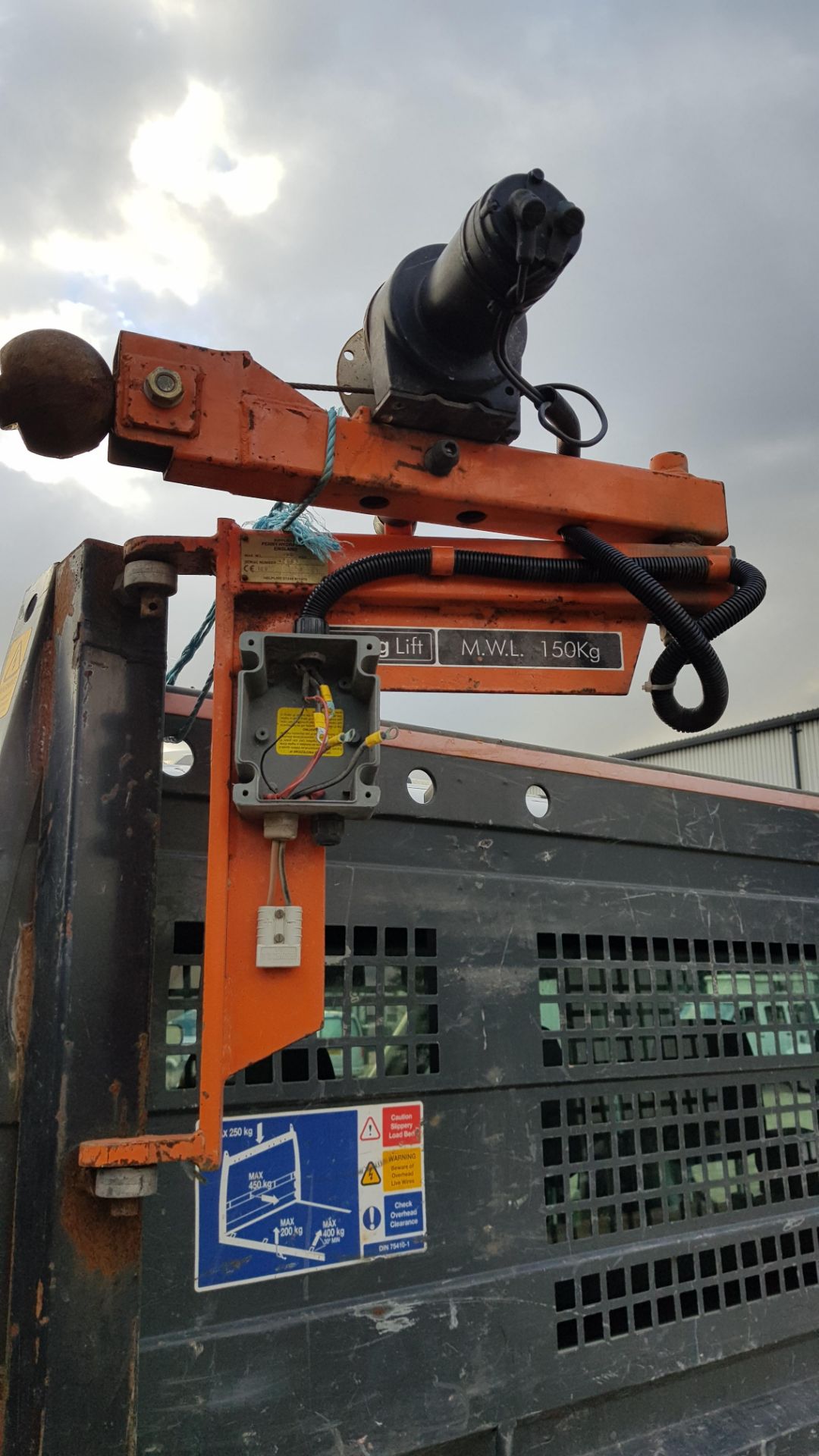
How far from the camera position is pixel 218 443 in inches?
63.0

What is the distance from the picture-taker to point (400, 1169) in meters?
1.74

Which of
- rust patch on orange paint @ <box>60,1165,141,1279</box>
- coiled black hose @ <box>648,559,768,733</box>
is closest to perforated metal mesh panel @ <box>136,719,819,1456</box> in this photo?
rust patch on orange paint @ <box>60,1165,141,1279</box>

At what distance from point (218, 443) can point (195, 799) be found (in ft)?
1.99

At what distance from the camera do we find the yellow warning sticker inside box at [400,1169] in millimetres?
1729

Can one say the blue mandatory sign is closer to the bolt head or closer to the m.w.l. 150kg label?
the m.w.l. 150kg label

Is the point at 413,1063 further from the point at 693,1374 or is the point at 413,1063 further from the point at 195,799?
the point at 693,1374

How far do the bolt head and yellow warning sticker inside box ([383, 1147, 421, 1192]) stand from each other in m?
1.34

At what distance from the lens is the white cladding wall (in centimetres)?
1187

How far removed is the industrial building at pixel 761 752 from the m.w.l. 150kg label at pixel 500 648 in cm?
938

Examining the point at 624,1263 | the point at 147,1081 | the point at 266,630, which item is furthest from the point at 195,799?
the point at 624,1263

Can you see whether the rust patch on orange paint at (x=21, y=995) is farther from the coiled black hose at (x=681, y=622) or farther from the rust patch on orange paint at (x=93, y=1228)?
the coiled black hose at (x=681, y=622)

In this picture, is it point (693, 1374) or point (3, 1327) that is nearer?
point (3, 1327)

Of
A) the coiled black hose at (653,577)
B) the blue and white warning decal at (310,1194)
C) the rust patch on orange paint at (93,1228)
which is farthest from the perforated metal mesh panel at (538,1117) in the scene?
the coiled black hose at (653,577)

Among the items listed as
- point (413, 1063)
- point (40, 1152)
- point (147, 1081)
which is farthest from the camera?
point (413, 1063)
